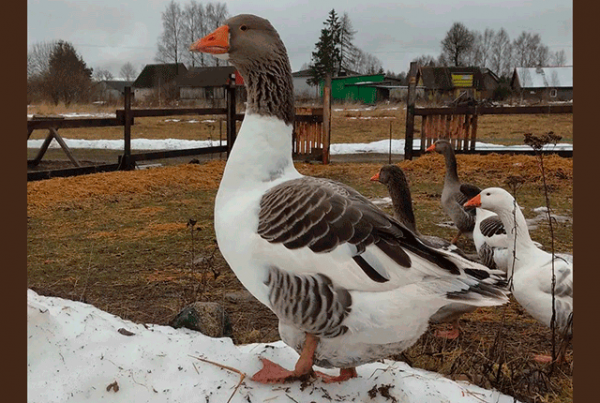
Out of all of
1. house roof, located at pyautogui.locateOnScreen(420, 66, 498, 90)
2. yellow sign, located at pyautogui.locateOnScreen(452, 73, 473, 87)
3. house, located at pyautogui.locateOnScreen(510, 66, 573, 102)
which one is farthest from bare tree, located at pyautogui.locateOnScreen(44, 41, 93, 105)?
yellow sign, located at pyautogui.locateOnScreen(452, 73, 473, 87)

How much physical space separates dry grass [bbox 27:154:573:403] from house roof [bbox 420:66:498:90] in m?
29.7

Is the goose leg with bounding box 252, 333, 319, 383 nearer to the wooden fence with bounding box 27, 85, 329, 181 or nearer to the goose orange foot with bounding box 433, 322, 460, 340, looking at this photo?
the goose orange foot with bounding box 433, 322, 460, 340

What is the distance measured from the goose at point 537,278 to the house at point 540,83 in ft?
80.3

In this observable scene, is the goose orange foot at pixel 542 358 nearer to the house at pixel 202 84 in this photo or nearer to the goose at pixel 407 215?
the goose at pixel 407 215

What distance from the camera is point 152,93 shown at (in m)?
30.8

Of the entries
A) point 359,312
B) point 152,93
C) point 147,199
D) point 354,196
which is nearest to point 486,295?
point 359,312

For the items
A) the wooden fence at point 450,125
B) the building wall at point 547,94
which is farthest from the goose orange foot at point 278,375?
the building wall at point 547,94

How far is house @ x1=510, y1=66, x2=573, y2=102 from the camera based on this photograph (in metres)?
28.5

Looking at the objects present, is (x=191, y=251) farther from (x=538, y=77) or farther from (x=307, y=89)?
(x=538, y=77)

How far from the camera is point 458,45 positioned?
31.2 metres

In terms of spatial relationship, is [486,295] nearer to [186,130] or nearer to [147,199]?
[147,199]

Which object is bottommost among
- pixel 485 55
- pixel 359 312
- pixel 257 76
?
pixel 359 312

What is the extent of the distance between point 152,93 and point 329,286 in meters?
30.8

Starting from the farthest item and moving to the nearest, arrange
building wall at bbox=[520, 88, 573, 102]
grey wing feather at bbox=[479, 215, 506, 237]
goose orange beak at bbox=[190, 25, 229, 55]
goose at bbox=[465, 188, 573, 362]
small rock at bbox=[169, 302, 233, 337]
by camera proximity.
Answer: building wall at bbox=[520, 88, 573, 102] < grey wing feather at bbox=[479, 215, 506, 237] < goose at bbox=[465, 188, 573, 362] < small rock at bbox=[169, 302, 233, 337] < goose orange beak at bbox=[190, 25, 229, 55]
